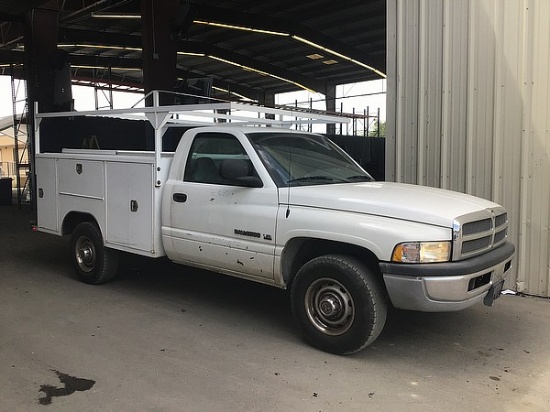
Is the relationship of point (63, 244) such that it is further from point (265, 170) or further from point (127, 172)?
point (265, 170)

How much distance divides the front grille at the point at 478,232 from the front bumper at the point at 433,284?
12 centimetres

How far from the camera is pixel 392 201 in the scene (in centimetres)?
434

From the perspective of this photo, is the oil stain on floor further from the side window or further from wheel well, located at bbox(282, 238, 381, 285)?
the side window

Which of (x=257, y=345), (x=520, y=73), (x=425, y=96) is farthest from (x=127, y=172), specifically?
(x=520, y=73)

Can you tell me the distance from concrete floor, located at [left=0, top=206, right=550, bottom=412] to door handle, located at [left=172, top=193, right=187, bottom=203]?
4.04ft

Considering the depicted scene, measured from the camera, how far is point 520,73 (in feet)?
20.2

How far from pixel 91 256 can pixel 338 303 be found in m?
3.70

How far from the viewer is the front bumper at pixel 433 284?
13.1 ft

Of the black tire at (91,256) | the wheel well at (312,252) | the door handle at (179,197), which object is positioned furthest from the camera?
the black tire at (91,256)

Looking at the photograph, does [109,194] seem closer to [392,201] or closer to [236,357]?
[236,357]

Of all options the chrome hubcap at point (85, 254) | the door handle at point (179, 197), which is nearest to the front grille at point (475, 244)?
the door handle at point (179, 197)

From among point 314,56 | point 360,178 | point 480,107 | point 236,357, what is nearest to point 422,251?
point 360,178

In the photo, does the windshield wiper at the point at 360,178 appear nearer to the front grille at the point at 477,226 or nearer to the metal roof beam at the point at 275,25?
the front grille at the point at 477,226

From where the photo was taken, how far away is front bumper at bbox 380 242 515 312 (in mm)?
3986
